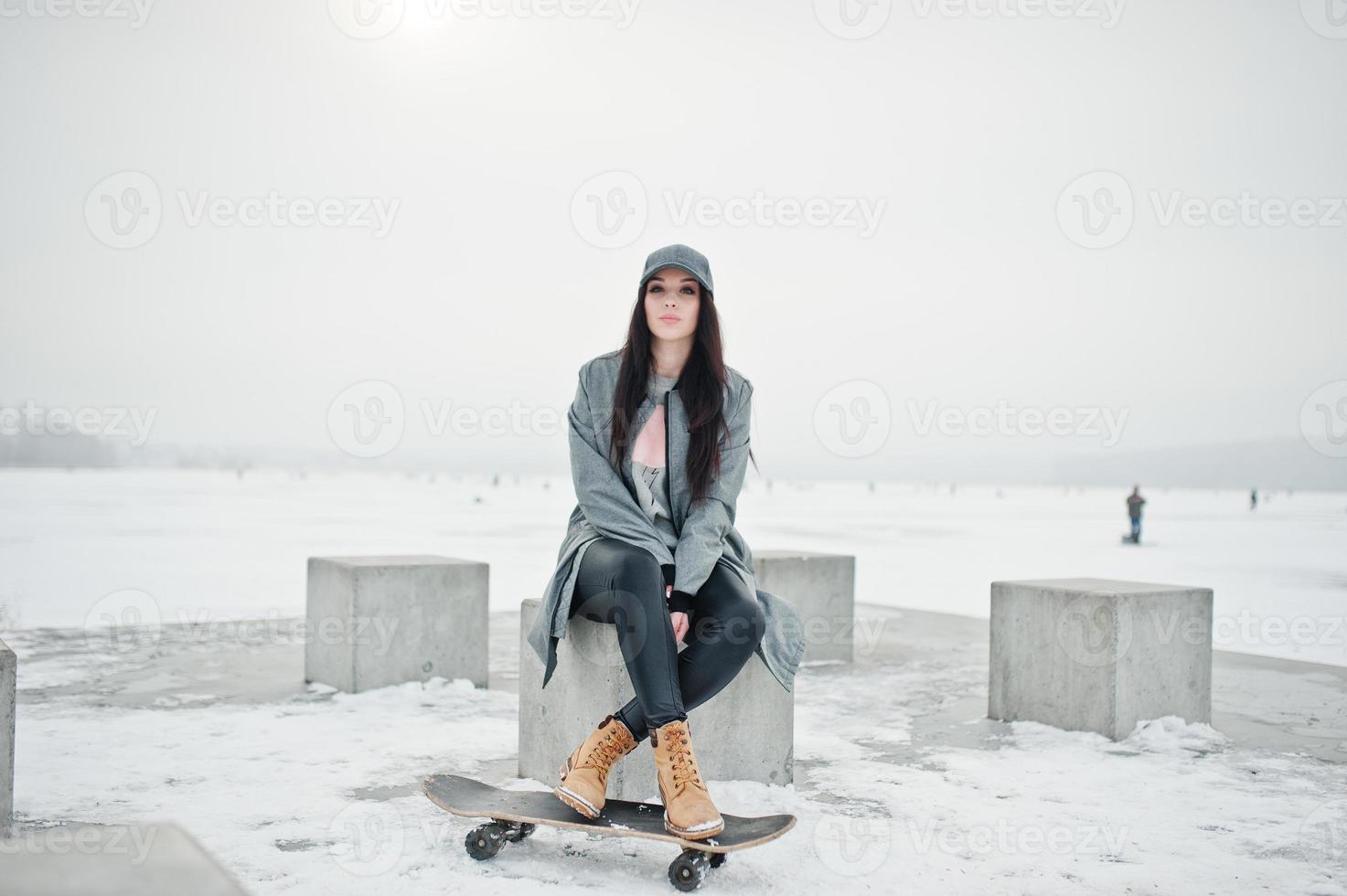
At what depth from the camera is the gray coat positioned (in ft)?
11.9

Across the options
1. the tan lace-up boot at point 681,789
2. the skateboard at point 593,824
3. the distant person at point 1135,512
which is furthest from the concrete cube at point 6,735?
the distant person at point 1135,512

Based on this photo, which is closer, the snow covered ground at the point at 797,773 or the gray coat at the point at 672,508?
the snow covered ground at the point at 797,773

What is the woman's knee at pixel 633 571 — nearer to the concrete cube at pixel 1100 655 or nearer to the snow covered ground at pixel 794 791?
the snow covered ground at pixel 794 791

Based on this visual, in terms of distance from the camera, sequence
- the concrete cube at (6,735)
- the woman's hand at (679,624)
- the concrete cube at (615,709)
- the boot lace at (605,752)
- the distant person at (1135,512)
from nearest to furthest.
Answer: the concrete cube at (6,735) → the boot lace at (605,752) → the woman's hand at (679,624) → the concrete cube at (615,709) → the distant person at (1135,512)

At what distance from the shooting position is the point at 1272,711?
5.87m

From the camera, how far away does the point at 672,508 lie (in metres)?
3.83

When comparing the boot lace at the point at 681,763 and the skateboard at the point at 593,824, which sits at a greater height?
the boot lace at the point at 681,763

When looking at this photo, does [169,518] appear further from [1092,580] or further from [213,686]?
[1092,580]

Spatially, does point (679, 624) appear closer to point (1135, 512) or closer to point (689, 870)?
point (689, 870)

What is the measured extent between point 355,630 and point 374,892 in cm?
336

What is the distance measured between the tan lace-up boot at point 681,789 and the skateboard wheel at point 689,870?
68 mm

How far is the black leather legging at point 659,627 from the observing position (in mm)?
3246

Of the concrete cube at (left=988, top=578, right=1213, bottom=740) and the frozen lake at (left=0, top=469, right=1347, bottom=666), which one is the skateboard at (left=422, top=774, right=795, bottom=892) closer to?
the concrete cube at (left=988, top=578, right=1213, bottom=740)

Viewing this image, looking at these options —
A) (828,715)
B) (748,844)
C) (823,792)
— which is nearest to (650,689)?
(748,844)
